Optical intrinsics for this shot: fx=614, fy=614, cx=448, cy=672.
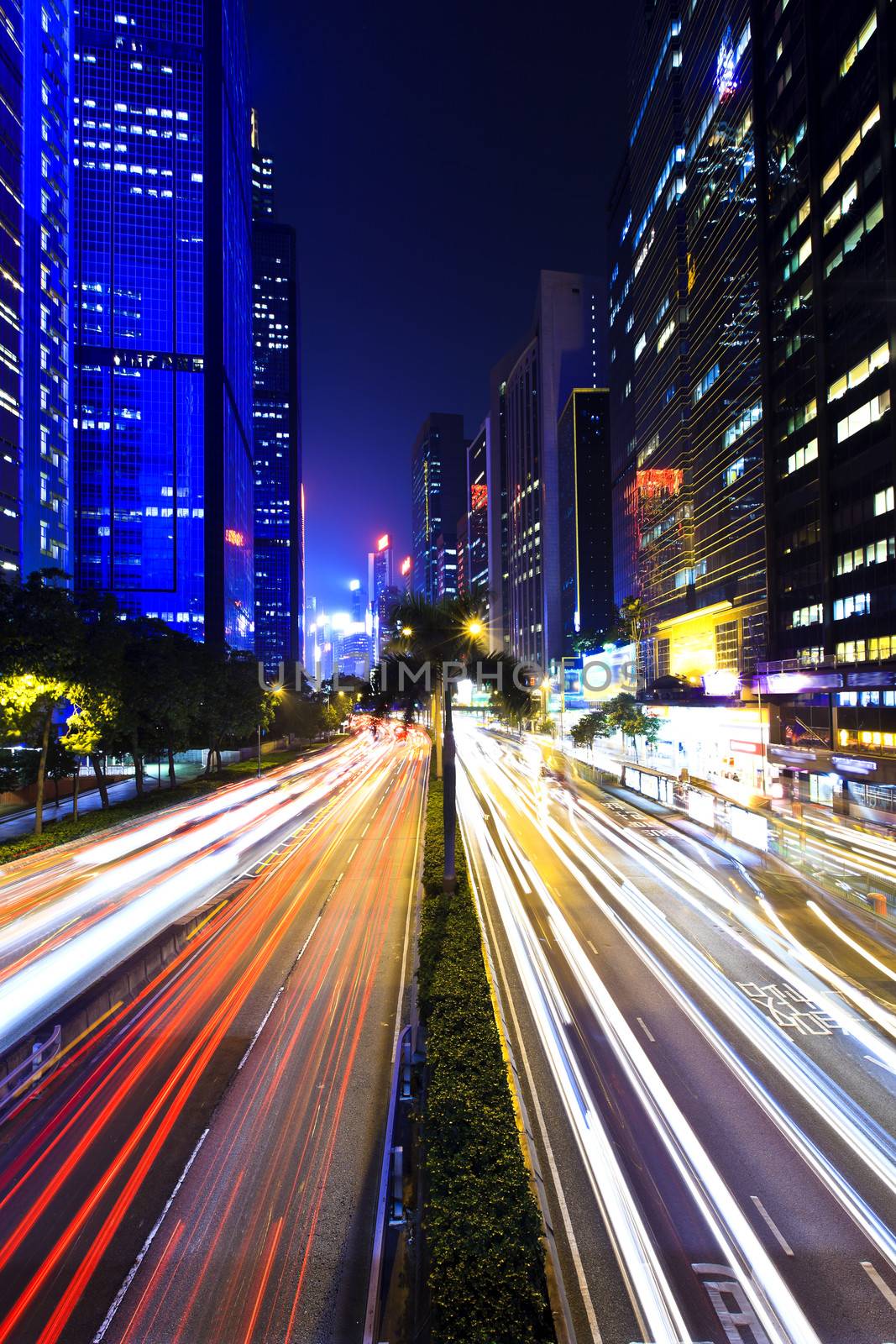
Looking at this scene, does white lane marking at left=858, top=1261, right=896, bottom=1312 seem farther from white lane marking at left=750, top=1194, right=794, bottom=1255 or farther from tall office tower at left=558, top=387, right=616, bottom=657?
tall office tower at left=558, top=387, right=616, bottom=657

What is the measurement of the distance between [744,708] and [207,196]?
12006 centimetres

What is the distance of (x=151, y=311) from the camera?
10294 centimetres

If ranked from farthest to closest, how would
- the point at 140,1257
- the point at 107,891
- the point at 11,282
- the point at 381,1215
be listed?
the point at 11,282 < the point at 107,891 < the point at 381,1215 < the point at 140,1257

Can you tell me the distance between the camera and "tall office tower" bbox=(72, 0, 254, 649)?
101 metres

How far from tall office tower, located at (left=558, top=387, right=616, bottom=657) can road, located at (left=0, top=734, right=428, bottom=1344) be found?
131 meters

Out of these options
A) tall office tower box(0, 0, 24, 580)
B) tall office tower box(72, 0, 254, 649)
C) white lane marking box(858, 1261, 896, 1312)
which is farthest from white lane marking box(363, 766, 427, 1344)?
tall office tower box(72, 0, 254, 649)

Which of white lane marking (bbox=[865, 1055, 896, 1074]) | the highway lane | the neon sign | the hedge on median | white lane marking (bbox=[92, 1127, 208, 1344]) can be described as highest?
the neon sign

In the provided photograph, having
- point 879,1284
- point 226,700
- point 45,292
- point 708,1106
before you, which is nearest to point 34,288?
point 45,292

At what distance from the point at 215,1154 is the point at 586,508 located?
144m

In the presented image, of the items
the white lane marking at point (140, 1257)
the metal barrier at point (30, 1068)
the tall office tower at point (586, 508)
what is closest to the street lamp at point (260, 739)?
the metal barrier at point (30, 1068)

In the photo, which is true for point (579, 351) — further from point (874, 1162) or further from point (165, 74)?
point (874, 1162)

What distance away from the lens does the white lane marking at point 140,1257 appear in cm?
602

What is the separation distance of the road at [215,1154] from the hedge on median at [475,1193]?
1549 millimetres

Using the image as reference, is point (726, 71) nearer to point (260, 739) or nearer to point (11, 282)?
point (11, 282)
